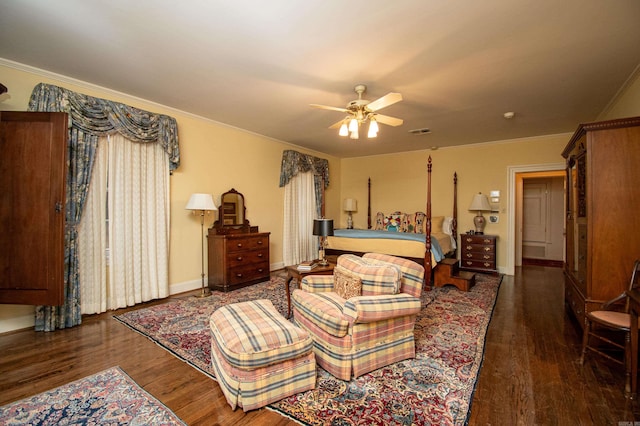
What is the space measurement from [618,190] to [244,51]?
3.31 meters

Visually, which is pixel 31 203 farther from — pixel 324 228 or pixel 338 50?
pixel 338 50

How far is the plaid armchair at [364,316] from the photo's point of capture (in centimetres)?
196

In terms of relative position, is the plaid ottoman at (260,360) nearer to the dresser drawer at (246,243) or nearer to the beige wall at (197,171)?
the dresser drawer at (246,243)

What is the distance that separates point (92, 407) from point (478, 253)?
232 inches

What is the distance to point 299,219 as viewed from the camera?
239 inches

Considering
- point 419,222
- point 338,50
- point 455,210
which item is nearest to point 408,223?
point 419,222

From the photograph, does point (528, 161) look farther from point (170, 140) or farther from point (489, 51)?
point (170, 140)

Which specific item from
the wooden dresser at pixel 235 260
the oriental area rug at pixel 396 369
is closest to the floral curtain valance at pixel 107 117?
the wooden dresser at pixel 235 260

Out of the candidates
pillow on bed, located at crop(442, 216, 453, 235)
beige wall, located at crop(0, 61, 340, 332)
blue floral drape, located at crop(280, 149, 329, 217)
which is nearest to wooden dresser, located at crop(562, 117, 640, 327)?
pillow on bed, located at crop(442, 216, 453, 235)

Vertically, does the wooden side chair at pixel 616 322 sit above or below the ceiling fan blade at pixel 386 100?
below

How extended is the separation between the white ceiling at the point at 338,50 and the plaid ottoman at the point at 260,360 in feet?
6.99

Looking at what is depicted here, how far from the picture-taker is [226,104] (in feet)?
12.1

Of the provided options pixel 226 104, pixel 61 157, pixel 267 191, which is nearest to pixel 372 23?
pixel 226 104

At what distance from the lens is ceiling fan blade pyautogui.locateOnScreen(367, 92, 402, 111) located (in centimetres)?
248
